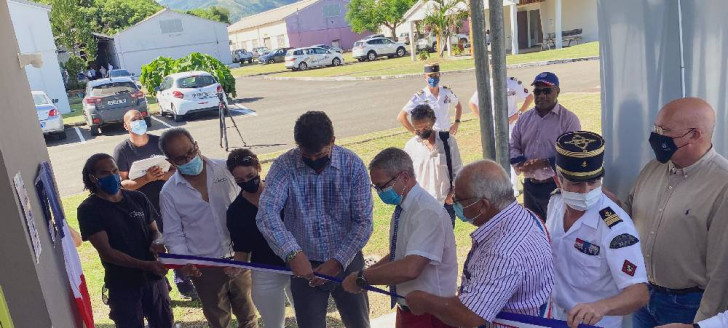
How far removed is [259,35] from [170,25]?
58.8ft

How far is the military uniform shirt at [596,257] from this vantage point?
249 centimetres

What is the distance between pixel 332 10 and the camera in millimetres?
62094

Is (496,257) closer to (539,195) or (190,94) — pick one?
(539,195)

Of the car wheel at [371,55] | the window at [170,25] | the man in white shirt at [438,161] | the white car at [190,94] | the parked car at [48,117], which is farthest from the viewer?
the window at [170,25]

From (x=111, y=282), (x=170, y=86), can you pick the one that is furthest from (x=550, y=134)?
(x=170, y=86)

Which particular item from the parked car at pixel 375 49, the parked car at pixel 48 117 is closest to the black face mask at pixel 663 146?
the parked car at pixel 48 117

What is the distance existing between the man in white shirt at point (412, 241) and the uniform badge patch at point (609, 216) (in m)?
0.77

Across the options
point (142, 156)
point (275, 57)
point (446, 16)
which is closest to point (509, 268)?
point (142, 156)

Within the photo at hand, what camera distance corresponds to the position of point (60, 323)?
246 cm

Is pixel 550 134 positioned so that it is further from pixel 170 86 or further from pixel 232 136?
pixel 170 86

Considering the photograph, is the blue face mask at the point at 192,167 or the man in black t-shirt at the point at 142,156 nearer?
the blue face mask at the point at 192,167

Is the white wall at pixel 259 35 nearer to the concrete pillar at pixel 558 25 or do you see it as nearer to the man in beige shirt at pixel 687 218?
the concrete pillar at pixel 558 25

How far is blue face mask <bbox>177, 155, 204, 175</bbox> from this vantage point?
3.90 meters

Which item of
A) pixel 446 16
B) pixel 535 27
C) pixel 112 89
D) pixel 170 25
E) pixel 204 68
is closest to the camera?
pixel 112 89
